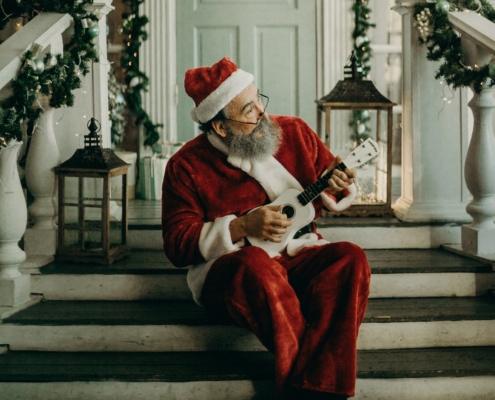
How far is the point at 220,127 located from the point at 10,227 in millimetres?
1077

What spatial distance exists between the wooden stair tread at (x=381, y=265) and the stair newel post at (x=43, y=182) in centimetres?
16

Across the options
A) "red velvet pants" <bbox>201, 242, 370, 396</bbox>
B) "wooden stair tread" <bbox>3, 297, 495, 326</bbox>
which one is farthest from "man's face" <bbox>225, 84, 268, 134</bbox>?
"wooden stair tread" <bbox>3, 297, 495, 326</bbox>

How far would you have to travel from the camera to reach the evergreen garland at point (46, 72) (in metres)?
3.06

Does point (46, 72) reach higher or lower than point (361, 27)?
lower

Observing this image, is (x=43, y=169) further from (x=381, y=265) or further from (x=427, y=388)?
(x=427, y=388)

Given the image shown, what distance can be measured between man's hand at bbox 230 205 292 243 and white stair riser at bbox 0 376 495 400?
58cm

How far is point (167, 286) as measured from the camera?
333cm

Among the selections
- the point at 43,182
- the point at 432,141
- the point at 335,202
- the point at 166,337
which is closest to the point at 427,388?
the point at 335,202

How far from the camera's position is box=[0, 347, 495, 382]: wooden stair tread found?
2.71 metres

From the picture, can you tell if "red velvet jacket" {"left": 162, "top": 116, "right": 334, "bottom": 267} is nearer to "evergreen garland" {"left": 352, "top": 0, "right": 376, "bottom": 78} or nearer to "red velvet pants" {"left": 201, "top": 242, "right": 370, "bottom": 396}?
"red velvet pants" {"left": 201, "top": 242, "right": 370, "bottom": 396}

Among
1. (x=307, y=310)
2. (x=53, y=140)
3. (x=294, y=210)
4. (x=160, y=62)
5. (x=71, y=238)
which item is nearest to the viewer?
(x=307, y=310)

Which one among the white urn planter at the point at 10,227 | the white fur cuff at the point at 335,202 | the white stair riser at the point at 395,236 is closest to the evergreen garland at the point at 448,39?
the white stair riser at the point at 395,236

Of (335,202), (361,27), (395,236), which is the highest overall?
(361,27)

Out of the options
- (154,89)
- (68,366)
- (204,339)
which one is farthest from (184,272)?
(154,89)
